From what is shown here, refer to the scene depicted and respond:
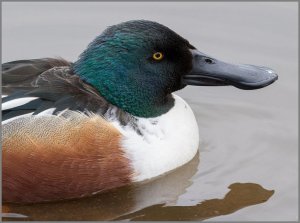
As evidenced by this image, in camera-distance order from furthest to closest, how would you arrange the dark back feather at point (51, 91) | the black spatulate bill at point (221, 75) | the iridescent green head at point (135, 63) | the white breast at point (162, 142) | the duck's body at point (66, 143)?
1. the black spatulate bill at point (221, 75)
2. the iridescent green head at point (135, 63)
3. the white breast at point (162, 142)
4. the dark back feather at point (51, 91)
5. the duck's body at point (66, 143)

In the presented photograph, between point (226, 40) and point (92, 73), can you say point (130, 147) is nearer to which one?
point (92, 73)

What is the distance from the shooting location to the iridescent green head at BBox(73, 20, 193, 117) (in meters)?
6.99

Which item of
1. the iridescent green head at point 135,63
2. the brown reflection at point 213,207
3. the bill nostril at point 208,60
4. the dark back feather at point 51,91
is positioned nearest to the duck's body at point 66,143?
the dark back feather at point 51,91

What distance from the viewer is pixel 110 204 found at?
22.7ft

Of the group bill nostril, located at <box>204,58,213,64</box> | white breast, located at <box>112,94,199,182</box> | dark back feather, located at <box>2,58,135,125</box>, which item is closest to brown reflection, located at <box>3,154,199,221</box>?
white breast, located at <box>112,94,199,182</box>

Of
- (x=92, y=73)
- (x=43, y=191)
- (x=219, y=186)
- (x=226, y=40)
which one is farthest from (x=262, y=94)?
(x=43, y=191)

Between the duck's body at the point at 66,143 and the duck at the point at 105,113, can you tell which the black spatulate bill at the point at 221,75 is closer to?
the duck at the point at 105,113

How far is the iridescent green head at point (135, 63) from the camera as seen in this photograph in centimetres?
699

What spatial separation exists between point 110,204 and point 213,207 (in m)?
0.80

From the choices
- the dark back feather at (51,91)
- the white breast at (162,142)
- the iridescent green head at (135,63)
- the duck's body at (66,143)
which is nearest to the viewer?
the duck's body at (66,143)

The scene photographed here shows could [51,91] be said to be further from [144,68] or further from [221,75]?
[221,75]

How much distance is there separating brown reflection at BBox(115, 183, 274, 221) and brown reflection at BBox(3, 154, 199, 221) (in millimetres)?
84

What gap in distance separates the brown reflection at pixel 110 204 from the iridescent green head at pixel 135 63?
58cm

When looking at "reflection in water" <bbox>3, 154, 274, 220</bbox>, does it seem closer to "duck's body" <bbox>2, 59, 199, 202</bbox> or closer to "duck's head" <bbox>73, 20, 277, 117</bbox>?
"duck's body" <bbox>2, 59, 199, 202</bbox>
